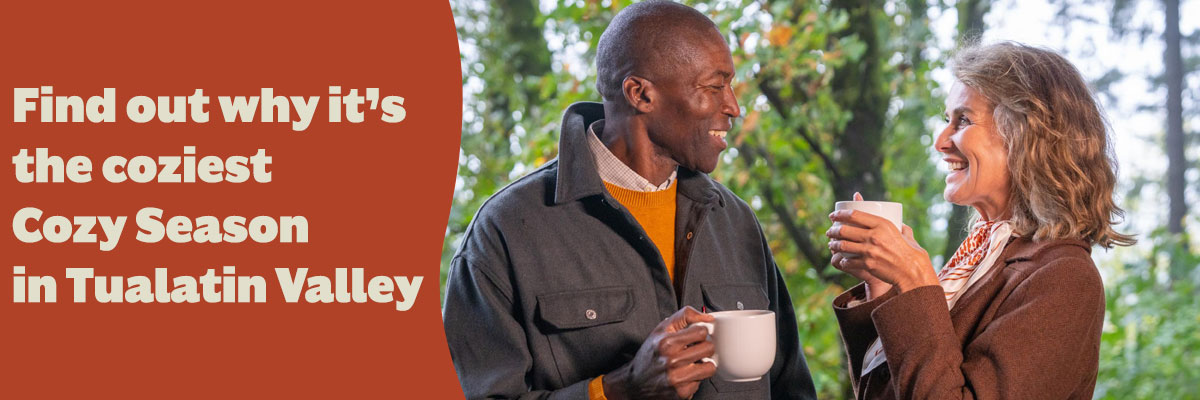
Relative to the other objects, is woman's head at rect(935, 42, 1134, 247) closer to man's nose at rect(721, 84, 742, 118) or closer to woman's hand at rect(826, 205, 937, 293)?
woman's hand at rect(826, 205, 937, 293)

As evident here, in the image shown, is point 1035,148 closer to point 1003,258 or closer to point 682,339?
point 1003,258

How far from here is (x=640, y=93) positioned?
223 centimetres

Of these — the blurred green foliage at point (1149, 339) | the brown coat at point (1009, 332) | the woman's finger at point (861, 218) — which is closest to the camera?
the brown coat at point (1009, 332)

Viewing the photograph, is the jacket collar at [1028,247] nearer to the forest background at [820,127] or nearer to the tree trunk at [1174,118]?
the forest background at [820,127]

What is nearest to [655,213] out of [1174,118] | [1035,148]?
[1035,148]

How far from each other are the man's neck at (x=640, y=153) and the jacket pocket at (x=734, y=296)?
0.25 m

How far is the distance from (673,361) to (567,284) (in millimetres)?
361

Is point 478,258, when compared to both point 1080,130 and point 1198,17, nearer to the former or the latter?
point 1080,130

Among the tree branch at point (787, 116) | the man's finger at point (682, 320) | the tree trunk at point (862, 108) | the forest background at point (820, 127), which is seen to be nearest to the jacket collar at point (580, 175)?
the man's finger at point (682, 320)

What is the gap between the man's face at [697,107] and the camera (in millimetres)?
2191

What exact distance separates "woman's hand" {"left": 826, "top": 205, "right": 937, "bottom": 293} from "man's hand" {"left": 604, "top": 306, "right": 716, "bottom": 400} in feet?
0.92

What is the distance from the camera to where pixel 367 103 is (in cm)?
279

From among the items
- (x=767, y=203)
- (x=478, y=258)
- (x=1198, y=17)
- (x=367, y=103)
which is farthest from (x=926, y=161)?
(x=1198, y=17)

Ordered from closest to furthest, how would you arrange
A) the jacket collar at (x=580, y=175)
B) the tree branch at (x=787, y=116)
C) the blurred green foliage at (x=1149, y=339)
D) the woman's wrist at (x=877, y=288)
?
the woman's wrist at (x=877, y=288), the jacket collar at (x=580, y=175), the tree branch at (x=787, y=116), the blurred green foliage at (x=1149, y=339)
